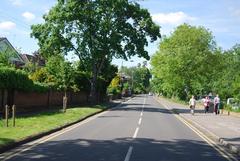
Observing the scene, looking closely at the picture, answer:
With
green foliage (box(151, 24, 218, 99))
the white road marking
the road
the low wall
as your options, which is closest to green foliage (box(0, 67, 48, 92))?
the low wall

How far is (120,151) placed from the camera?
49.7ft

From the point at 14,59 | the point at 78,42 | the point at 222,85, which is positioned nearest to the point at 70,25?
the point at 78,42

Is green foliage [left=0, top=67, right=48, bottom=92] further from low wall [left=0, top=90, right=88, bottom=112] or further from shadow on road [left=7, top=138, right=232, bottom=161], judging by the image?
shadow on road [left=7, top=138, right=232, bottom=161]

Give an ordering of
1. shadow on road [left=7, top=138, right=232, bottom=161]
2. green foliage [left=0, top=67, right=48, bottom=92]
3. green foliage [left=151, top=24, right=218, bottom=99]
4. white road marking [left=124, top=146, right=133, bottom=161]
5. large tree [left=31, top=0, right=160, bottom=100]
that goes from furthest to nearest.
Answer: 1. green foliage [left=151, top=24, right=218, bottom=99]
2. large tree [left=31, top=0, right=160, bottom=100]
3. green foliage [left=0, top=67, right=48, bottom=92]
4. shadow on road [left=7, top=138, right=232, bottom=161]
5. white road marking [left=124, top=146, right=133, bottom=161]

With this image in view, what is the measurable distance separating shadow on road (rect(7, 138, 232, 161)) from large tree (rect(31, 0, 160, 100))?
3211cm

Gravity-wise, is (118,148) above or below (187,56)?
below

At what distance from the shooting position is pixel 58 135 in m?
20.4

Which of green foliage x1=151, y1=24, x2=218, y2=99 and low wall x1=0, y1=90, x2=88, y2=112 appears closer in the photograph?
low wall x1=0, y1=90, x2=88, y2=112

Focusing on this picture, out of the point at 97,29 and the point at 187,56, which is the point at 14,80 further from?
the point at 187,56

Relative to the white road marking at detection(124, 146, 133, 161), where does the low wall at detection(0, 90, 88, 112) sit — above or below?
above

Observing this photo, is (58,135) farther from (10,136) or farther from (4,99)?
(4,99)

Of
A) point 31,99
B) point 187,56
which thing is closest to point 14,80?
point 31,99

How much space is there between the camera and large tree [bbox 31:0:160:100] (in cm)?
4975

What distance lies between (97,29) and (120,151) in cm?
3649
